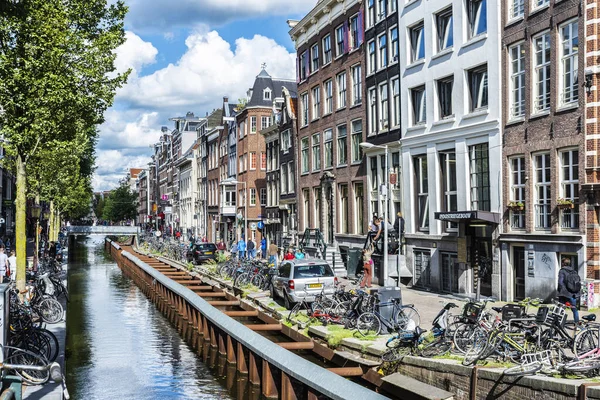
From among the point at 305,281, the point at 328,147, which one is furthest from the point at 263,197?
the point at 305,281

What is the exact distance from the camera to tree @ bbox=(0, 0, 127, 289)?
944 inches

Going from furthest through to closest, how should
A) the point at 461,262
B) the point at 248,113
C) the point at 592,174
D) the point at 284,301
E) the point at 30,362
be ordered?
1. the point at 248,113
2. the point at 461,262
3. the point at 284,301
4. the point at 592,174
5. the point at 30,362

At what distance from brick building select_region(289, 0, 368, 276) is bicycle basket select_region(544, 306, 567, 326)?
82.9 feet

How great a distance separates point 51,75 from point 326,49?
2439 cm

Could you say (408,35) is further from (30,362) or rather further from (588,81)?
(30,362)

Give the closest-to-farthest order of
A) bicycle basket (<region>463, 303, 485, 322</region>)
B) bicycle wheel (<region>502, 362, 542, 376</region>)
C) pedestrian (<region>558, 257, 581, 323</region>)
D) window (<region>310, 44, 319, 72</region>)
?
bicycle wheel (<region>502, 362, 542, 376</region>), bicycle basket (<region>463, 303, 485, 322</region>), pedestrian (<region>558, 257, 581, 323</region>), window (<region>310, 44, 319, 72</region>)

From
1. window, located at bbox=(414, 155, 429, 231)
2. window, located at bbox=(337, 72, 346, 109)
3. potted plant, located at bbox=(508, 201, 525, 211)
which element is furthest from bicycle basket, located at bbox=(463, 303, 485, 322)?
window, located at bbox=(337, 72, 346, 109)

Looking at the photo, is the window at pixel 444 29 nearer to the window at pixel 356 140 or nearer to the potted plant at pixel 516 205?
the potted plant at pixel 516 205

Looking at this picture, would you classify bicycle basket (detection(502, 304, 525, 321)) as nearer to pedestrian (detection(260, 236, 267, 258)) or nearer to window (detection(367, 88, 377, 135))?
window (detection(367, 88, 377, 135))

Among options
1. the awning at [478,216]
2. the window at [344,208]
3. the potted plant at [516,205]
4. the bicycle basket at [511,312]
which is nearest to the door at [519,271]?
the awning at [478,216]

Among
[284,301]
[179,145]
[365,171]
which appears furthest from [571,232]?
[179,145]

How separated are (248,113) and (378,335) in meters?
53.4

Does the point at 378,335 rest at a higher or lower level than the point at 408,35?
lower

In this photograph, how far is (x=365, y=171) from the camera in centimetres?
3925
